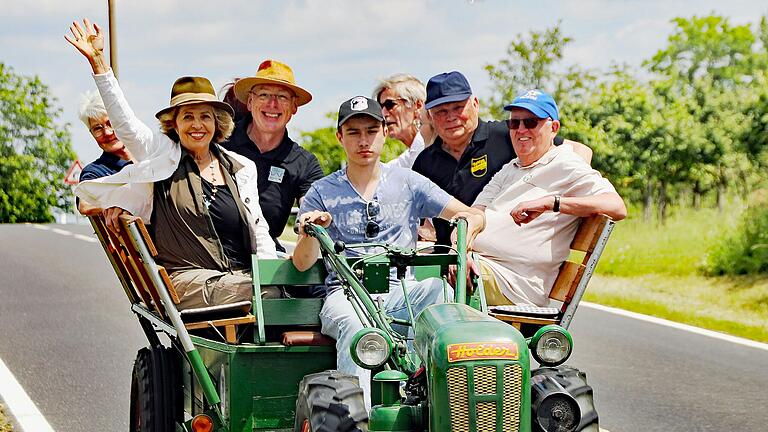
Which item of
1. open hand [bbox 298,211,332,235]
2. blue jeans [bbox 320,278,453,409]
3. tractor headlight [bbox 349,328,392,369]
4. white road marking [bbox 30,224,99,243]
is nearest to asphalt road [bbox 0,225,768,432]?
blue jeans [bbox 320,278,453,409]

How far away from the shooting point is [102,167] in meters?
6.91

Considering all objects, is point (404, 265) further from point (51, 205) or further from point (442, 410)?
point (51, 205)

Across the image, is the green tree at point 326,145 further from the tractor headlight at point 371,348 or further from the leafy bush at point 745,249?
the tractor headlight at point 371,348

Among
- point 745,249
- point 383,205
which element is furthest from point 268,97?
point 745,249

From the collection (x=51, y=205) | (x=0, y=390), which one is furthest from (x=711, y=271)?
(x=51, y=205)

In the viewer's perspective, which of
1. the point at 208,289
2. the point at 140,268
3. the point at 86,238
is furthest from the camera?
the point at 86,238

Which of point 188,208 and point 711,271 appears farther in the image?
point 711,271

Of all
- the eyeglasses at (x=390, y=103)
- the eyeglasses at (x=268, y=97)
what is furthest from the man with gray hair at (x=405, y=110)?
the eyeglasses at (x=268, y=97)

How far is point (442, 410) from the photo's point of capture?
384 centimetres

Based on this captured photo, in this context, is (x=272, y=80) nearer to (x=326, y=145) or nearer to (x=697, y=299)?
(x=697, y=299)

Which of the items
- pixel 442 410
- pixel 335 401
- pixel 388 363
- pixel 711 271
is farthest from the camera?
pixel 711 271

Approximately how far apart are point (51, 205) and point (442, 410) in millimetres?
58499

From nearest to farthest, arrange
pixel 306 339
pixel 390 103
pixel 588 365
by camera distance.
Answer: pixel 306 339
pixel 390 103
pixel 588 365

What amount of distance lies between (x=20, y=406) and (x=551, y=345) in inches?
195
